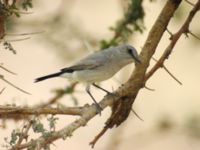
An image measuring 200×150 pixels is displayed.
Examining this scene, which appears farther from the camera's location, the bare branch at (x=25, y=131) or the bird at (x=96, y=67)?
the bird at (x=96, y=67)

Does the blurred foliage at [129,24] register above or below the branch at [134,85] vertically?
below

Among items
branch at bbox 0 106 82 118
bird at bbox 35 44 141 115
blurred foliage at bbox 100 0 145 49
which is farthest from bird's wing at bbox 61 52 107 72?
branch at bbox 0 106 82 118

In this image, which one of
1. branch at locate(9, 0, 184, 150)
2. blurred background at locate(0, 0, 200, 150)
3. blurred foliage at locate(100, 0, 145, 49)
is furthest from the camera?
blurred background at locate(0, 0, 200, 150)

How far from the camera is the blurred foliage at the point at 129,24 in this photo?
4.33 m

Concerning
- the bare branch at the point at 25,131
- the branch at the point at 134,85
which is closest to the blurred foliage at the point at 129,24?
the branch at the point at 134,85

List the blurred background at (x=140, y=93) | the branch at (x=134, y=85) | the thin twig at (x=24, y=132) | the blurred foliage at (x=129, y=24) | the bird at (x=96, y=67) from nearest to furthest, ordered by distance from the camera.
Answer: the thin twig at (x=24, y=132) → the branch at (x=134, y=85) → the blurred foliage at (x=129, y=24) → the bird at (x=96, y=67) → the blurred background at (x=140, y=93)

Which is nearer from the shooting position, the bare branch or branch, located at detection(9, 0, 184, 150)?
the bare branch

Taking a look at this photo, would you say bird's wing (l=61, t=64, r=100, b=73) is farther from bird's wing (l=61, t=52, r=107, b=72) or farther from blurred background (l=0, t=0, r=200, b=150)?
blurred background (l=0, t=0, r=200, b=150)

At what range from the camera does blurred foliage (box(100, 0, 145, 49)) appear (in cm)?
433

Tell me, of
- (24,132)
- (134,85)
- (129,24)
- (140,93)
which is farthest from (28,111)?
(140,93)

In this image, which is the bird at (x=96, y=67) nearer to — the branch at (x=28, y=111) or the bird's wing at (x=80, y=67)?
the bird's wing at (x=80, y=67)

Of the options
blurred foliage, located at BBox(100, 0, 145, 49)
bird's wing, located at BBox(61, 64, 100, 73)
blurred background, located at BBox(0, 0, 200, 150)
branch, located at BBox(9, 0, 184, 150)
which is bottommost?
blurred background, located at BBox(0, 0, 200, 150)

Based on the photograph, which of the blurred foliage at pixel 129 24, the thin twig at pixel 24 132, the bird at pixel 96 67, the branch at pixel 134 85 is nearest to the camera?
the thin twig at pixel 24 132

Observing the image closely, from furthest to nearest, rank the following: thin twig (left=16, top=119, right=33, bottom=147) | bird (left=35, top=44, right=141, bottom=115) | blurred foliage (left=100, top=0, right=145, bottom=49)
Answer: bird (left=35, top=44, right=141, bottom=115) < blurred foliage (left=100, top=0, right=145, bottom=49) < thin twig (left=16, top=119, right=33, bottom=147)
